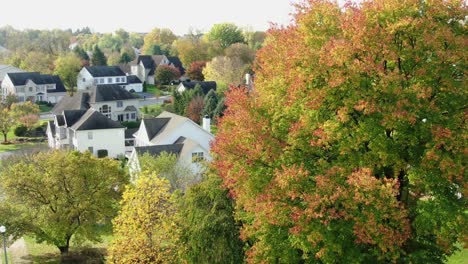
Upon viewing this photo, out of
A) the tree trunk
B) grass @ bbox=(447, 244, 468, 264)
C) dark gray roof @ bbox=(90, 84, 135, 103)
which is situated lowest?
the tree trunk

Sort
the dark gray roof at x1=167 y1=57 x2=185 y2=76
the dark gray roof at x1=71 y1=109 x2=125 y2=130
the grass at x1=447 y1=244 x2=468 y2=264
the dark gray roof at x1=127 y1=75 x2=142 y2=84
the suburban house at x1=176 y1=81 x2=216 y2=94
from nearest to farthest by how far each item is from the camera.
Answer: the grass at x1=447 y1=244 x2=468 y2=264
the dark gray roof at x1=71 y1=109 x2=125 y2=130
the suburban house at x1=176 y1=81 x2=216 y2=94
the dark gray roof at x1=127 y1=75 x2=142 y2=84
the dark gray roof at x1=167 y1=57 x2=185 y2=76

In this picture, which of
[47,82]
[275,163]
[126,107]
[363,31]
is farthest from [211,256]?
[47,82]

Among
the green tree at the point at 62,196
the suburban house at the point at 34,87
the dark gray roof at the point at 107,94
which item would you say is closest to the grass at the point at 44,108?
the suburban house at the point at 34,87

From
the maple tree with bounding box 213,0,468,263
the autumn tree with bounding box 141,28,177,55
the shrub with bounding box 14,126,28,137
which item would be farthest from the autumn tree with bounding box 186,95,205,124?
the autumn tree with bounding box 141,28,177,55

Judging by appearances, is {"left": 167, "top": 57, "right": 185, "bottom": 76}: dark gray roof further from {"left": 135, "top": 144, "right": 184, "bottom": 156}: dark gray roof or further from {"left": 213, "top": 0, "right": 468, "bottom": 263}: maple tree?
{"left": 213, "top": 0, "right": 468, "bottom": 263}: maple tree

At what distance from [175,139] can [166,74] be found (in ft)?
215

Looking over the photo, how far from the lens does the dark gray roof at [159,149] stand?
41469 millimetres

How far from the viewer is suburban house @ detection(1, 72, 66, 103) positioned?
9388 cm

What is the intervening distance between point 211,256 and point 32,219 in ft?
40.8

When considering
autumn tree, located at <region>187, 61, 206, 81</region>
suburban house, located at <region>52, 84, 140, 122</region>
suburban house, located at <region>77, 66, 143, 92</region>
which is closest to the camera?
suburban house, located at <region>52, 84, 140, 122</region>

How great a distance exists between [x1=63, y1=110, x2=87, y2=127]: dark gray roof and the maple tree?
144 ft

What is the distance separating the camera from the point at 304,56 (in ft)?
50.5

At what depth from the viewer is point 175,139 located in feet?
156

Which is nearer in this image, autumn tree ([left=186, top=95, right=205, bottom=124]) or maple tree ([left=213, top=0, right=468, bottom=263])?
maple tree ([left=213, top=0, right=468, bottom=263])
